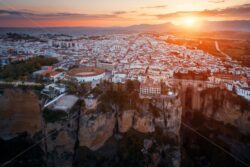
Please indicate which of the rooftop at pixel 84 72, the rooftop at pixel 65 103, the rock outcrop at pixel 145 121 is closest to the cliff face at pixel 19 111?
the rooftop at pixel 65 103

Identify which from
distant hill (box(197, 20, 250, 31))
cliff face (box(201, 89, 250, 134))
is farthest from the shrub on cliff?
distant hill (box(197, 20, 250, 31))

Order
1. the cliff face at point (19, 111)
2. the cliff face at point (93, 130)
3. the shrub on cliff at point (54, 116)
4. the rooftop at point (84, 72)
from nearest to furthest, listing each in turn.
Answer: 1. the shrub on cliff at point (54, 116)
2. the cliff face at point (93, 130)
3. the cliff face at point (19, 111)
4. the rooftop at point (84, 72)

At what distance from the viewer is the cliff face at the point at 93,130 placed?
17.5 ft

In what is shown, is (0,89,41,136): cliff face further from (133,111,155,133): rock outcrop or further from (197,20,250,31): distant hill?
(197,20,250,31): distant hill

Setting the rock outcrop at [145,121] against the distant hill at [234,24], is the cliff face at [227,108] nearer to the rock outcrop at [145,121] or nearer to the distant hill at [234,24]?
the rock outcrop at [145,121]

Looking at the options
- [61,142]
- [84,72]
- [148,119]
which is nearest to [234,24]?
[84,72]

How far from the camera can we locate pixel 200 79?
23.7 feet

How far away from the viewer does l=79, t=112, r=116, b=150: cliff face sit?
5328 millimetres

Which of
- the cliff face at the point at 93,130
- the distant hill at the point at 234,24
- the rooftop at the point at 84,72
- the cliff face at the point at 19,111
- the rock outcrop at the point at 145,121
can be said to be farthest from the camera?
the distant hill at the point at 234,24

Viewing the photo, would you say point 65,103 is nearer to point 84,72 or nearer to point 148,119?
point 148,119

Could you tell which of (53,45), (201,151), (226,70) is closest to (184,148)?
(201,151)

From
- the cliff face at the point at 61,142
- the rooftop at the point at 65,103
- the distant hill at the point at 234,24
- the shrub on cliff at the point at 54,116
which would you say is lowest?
the cliff face at the point at 61,142

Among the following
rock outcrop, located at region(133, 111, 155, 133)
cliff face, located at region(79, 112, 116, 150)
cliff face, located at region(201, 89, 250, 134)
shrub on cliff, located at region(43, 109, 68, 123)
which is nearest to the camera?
shrub on cliff, located at region(43, 109, 68, 123)

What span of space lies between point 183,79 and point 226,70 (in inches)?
98.1
